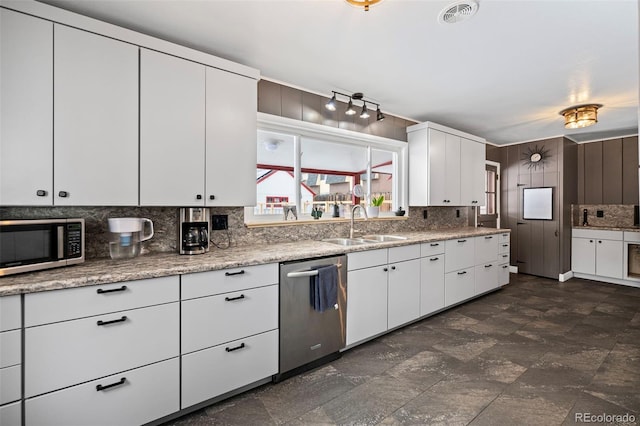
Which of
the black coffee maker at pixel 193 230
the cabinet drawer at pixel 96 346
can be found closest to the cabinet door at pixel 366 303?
the black coffee maker at pixel 193 230

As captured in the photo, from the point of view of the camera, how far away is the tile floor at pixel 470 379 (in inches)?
70.5

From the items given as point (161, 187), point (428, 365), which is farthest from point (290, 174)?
point (428, 365)

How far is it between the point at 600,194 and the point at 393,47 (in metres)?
5.13

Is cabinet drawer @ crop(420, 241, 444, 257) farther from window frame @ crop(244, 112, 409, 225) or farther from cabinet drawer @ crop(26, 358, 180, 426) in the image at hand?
cabinet drawer @ crop(26, 358, 180, 426)

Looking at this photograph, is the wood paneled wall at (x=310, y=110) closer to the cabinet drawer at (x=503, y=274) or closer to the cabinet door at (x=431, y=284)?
the cabinet door at (x=431, y=284)

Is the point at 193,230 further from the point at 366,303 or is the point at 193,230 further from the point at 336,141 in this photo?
the point at 336,141

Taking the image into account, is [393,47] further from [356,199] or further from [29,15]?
[29,15]

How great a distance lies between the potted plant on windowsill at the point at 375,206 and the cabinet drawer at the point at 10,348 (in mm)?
3040

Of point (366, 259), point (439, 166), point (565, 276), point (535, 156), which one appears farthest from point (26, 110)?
point (565, 276)

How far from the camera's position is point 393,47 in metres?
2.28

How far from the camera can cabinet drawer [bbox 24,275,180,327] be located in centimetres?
136

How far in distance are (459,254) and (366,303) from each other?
63.8 inches

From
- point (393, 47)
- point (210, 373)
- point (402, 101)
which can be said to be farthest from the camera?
point (402, 101)

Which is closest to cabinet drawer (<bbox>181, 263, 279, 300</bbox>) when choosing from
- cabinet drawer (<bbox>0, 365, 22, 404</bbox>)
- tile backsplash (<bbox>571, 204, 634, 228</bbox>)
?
cabinet drawer (<bbox>0, 365, 22, 404</bbox>)
